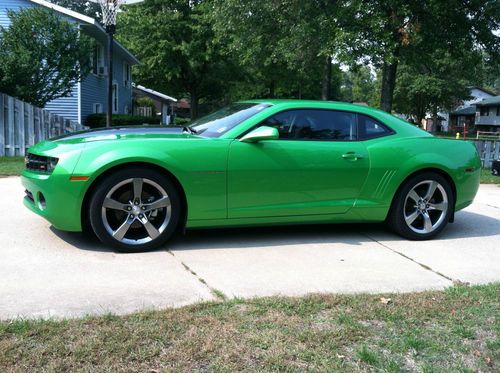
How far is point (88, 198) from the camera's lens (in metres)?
4.60

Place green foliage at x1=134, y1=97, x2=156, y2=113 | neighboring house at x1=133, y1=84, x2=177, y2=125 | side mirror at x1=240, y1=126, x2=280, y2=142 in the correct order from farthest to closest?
1. neighboring house at x1=133, y1=84, x2=177, y2=125
2. green foliage at x1=134, y1=97, x2=156, y2=113
3. side mirror at x1=240, y1=126, x2=280, y2=142

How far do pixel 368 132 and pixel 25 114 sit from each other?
1206 cm

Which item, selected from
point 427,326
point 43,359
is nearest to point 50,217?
point 43,359

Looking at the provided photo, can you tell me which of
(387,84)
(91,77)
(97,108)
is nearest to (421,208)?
(387,84)

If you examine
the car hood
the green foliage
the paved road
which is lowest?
the paved road

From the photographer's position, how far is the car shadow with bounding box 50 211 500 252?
16.6 feet

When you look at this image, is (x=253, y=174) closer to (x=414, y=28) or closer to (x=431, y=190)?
(x=431, y=190)

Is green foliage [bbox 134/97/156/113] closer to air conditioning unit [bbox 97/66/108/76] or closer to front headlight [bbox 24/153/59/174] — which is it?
air conditioning unit [bbox 97/66/108/76]

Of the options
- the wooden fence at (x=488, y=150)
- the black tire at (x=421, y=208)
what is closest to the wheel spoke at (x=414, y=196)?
the black tire at (x=421, y=208)

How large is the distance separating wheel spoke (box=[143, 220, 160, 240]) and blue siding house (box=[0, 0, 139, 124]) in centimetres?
1558

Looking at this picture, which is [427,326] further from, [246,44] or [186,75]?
[186,75]

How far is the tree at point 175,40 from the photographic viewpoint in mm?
31609

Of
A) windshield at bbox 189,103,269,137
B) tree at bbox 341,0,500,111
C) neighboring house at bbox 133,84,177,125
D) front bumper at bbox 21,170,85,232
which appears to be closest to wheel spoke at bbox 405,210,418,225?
windshield at bbox 189,103,269,137

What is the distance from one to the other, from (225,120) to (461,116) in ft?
258
